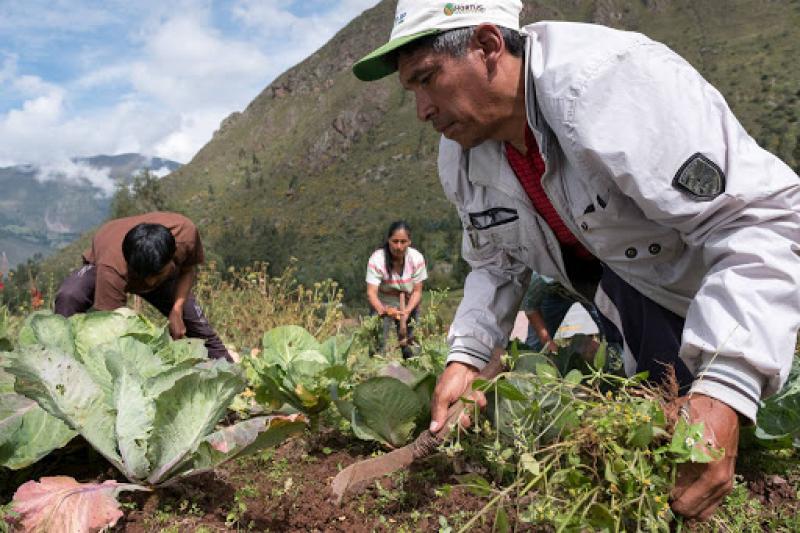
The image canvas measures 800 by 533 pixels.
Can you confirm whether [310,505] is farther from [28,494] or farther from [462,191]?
[462,191]

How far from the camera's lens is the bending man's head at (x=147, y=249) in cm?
417

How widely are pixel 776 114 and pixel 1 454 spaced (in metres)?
40.2

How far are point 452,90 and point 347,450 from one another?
127 centimetres

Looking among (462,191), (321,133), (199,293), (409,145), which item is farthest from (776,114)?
(321,133)

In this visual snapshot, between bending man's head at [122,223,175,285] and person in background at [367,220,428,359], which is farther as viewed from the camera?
person in background at [367,220,428,359]

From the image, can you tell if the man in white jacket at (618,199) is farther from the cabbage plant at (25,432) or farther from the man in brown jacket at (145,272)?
the man in brown jacket at (145,272)

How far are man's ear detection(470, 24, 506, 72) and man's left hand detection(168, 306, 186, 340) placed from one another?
11.8ft

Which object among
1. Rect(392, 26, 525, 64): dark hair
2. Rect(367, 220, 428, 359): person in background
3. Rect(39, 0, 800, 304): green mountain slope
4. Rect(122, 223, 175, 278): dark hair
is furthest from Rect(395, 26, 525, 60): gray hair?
Rect(39, 0, 800, 304): green mountain slope

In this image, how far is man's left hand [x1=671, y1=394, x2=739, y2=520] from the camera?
1252 mm

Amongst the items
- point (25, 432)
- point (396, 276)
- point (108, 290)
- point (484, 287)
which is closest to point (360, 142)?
point (396, 276)

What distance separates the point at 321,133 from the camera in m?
75.2

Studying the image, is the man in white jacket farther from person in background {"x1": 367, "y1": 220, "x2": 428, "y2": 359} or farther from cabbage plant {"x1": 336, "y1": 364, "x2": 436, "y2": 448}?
person in background {"x1": 367, "y1": 220, "x2": 428, "y2": 359}

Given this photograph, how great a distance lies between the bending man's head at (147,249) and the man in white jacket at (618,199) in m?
2.52

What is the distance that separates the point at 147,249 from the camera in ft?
13.7
